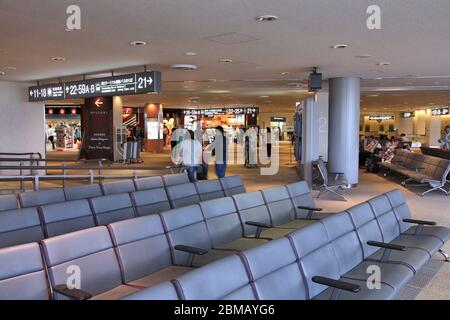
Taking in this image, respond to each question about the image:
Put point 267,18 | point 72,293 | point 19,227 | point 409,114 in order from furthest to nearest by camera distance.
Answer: point 409,114, point 267,18, point 19,227, point 72,293

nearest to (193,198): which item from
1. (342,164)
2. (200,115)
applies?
(342,164)

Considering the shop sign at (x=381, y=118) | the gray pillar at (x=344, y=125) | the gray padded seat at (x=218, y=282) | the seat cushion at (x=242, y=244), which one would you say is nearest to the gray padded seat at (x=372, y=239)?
the seat cushion at (x=242, y=244)

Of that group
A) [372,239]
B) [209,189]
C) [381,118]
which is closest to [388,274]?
[372,239]

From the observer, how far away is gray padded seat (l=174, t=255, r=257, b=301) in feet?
7.45

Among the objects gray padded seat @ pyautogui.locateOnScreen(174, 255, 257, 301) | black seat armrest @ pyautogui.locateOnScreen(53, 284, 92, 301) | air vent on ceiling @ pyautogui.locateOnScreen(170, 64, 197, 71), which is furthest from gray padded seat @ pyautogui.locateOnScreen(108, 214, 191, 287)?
air vent on ceiling @ pyautogui.locateOnScreen(170, 64, 197, 71)

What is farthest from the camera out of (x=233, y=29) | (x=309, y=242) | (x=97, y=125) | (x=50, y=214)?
(x=97, y=125)

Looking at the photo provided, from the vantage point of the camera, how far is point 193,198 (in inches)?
240

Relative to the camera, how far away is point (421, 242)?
15.4 ft

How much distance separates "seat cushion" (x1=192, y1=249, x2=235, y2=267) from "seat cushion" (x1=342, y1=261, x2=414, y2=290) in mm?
1083

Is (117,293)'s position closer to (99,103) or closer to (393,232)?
(393,232)

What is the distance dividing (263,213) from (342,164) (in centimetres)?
727

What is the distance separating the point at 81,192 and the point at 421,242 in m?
4.10

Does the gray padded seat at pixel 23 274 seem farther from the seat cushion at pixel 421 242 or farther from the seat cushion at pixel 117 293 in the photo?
the seat cushion at pixel 421 242
